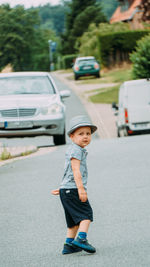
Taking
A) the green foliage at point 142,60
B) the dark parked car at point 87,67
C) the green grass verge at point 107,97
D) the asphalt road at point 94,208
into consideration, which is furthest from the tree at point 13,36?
the dark parked car at point 87,67

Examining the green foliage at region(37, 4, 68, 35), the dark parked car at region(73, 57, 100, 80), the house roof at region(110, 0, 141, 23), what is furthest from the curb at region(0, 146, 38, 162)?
the green foliage at region(37, 4, 68, 35)

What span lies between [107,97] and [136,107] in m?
14.5

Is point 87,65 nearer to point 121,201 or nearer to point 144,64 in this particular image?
point 144,64

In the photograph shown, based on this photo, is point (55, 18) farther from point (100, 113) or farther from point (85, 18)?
point (100, 113)

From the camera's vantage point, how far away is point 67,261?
4785 millimetres

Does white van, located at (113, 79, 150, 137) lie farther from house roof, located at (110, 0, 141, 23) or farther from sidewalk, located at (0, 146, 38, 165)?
house roof, located at (110, 0, 141, 23)

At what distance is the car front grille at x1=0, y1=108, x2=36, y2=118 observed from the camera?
13312 mm

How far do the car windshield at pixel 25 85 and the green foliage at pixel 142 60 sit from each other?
41.1 feet

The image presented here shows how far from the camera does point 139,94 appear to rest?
16.8 m

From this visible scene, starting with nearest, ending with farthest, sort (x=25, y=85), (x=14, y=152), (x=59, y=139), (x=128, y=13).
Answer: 1. (x=14, y=152)
2. (x=25, y=85)
3. (x=59, y=139)
4. (x=128, y=13)

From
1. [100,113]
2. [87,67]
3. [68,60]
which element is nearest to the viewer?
[100,113]

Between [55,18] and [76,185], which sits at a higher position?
[55,18]

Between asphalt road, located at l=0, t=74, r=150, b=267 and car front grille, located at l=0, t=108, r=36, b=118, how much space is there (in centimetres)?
204

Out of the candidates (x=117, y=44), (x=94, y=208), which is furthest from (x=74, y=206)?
(x=117, y=44)
